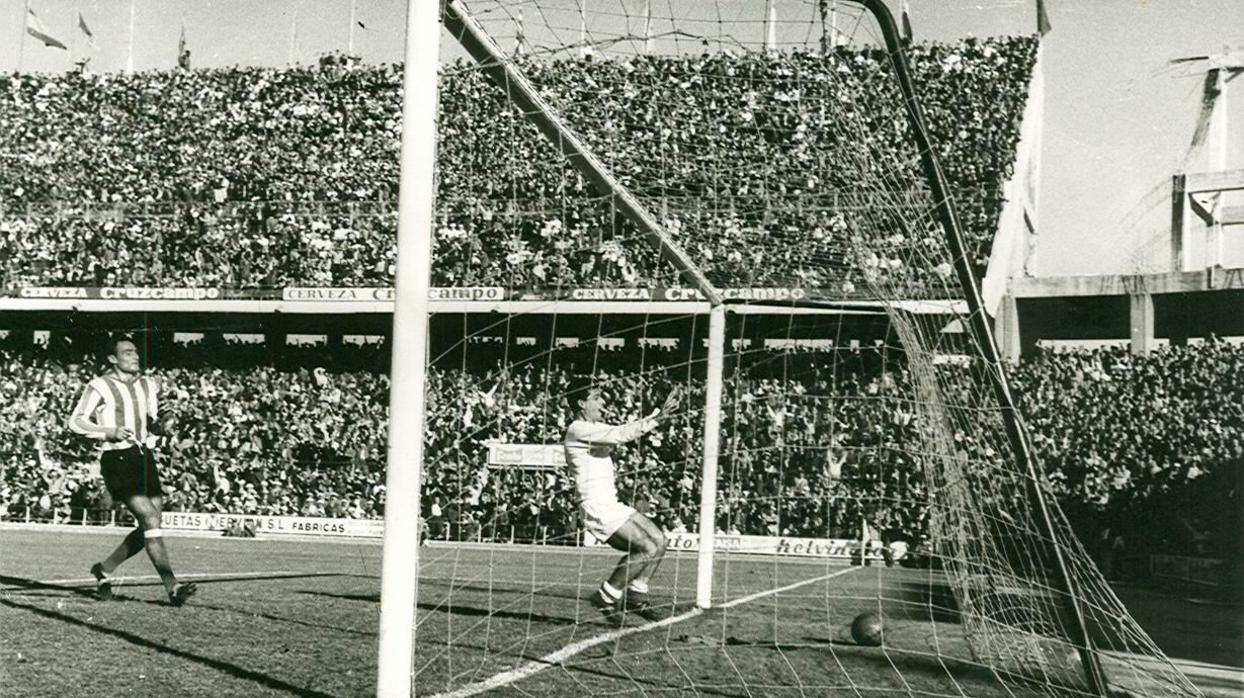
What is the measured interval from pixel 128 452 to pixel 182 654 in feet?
7.62

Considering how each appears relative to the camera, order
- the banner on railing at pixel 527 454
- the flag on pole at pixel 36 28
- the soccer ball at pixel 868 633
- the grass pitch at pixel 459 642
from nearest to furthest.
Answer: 1. the grass pitch at pixel 459 642
2. the soccer ball at pixel 868 633
3. the banner on railing at pixel 527 454
4. the flag on pole at pixel 36 28

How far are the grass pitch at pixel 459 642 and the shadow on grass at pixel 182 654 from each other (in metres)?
0.01

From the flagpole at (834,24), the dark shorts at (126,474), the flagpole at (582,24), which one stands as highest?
the flagpole at (834,24)

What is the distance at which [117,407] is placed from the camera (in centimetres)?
802

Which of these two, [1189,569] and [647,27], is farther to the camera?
[1189,569]

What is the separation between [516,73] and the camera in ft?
19.3

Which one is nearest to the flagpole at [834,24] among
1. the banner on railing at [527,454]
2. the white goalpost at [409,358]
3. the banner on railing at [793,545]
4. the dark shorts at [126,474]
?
the white goalpost at [409,358]

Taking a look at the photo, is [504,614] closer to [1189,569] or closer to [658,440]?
[658,440]

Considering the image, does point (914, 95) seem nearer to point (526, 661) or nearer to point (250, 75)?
point (526, 661)

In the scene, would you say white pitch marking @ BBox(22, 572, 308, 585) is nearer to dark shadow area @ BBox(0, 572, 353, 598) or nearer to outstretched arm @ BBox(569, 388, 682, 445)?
dark shadow area @ BBox(0, 572, 353, 598)

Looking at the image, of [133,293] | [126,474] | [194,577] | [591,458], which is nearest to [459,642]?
[591,458]

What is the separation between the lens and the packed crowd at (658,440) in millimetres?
14391

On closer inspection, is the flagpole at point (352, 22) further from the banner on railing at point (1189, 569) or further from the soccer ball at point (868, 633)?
the soccer ball at point (868, 633)

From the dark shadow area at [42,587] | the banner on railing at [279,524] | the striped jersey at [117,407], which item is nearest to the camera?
the striped jersey at [117,407]
